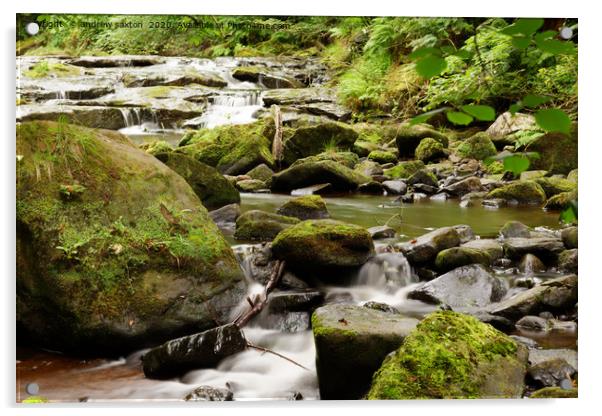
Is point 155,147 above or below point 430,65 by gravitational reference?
below

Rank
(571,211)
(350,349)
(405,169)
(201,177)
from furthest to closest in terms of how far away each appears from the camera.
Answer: (405,169), (201,177), (350,349), (571,211)

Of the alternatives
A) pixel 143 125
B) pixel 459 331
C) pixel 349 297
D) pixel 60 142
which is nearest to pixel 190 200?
pixel 143 125

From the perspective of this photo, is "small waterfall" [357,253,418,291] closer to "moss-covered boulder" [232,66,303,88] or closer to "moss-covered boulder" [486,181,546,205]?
"moss-covered boulder" [486,181,546,205]

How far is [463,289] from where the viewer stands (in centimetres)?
330

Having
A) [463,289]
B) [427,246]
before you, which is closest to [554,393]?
[463,289]

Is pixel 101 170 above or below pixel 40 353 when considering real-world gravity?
above

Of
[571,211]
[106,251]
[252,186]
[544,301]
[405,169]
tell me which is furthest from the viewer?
[405,169]

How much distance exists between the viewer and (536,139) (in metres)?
3.18

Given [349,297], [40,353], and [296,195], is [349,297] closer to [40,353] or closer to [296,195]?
[296,195]

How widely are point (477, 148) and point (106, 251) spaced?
2.17 meters

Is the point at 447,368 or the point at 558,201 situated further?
the point at 558,201

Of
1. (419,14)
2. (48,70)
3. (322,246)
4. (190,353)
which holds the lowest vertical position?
(190,353)

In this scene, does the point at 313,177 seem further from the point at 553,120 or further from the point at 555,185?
the point at 553,120

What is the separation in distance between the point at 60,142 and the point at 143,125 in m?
0.47
